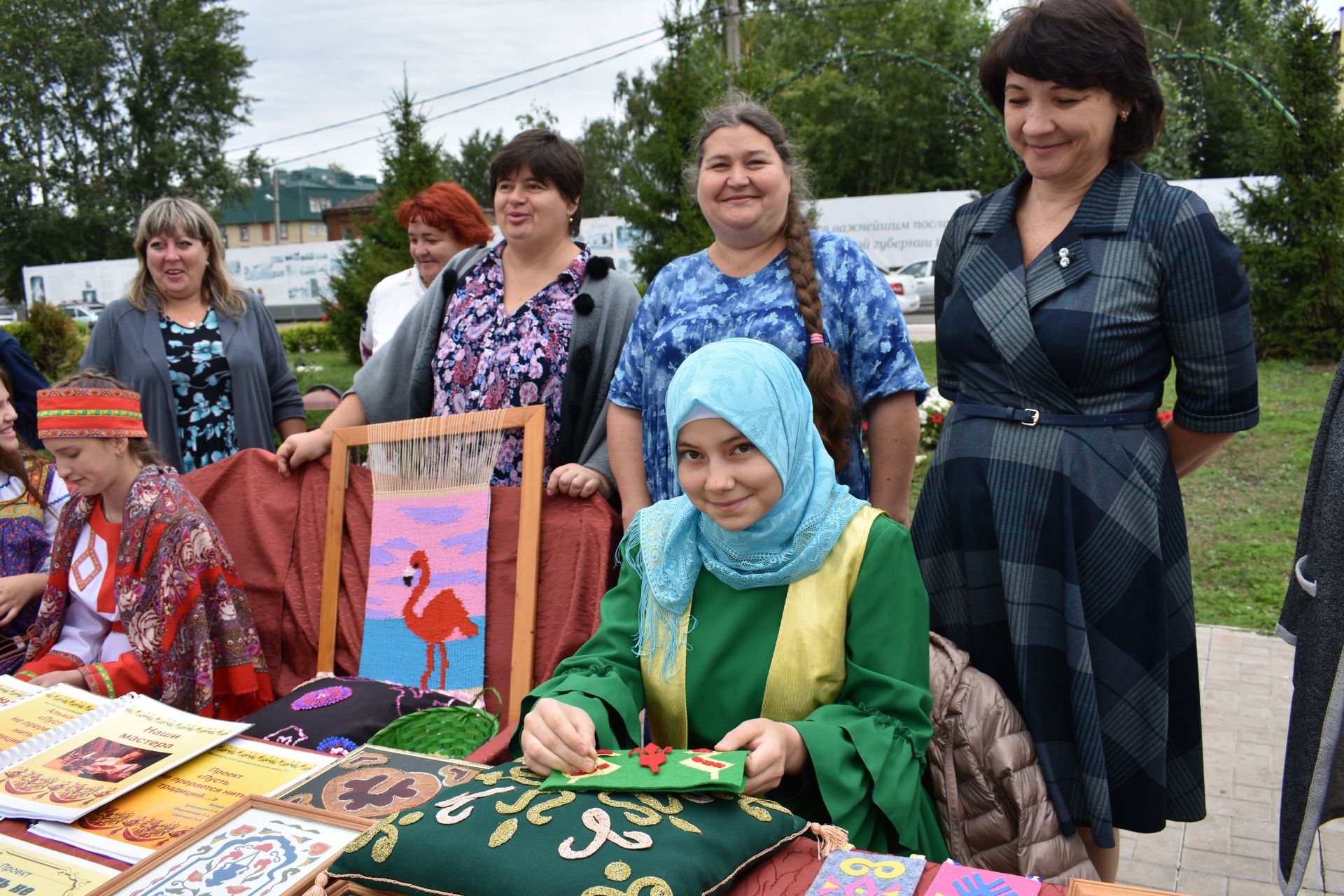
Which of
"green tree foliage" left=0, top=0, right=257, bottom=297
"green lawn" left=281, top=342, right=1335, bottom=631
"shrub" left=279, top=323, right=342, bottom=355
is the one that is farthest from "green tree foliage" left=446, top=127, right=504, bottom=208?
"green lawn" left=281, top=342, right=1335, bottom=631

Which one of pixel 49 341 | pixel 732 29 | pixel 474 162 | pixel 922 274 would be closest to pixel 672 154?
pixel 732 29

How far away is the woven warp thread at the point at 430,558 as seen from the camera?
294 centimetres

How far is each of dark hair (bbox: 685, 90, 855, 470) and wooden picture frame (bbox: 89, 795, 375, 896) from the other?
1355 millimetres

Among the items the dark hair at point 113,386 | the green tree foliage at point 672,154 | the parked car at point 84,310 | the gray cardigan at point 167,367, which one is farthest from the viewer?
the parked car at point 84,310

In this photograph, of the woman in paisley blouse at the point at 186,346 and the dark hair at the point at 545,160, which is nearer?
the dark hair at the point at 545,160

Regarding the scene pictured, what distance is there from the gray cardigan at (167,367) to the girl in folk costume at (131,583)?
31.0 inches

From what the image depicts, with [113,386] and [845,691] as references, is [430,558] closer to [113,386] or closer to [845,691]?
[113,386]

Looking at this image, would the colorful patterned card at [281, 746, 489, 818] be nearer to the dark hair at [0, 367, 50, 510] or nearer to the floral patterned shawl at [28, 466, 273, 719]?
the floral patterned shawl at [28, 466, 273, 719]

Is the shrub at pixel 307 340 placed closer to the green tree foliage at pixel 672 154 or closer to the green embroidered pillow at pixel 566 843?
the green tree foliage at pixel 672 154

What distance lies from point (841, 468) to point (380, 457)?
4.61ft

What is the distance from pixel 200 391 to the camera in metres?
3.80

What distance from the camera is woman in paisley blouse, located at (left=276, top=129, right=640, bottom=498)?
10.1ft

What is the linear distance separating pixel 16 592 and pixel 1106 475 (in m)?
3.14

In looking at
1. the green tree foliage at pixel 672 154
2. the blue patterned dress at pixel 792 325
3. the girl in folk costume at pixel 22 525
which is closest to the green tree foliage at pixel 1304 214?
the green tree foliage at pixel 672 154
